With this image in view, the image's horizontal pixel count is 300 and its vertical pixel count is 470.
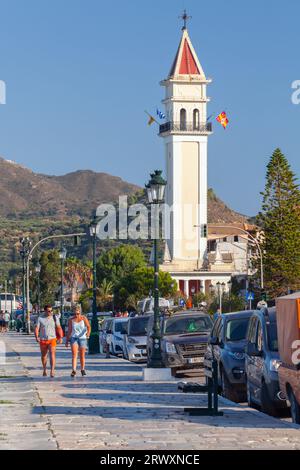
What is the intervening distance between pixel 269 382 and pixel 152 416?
73.1 inches

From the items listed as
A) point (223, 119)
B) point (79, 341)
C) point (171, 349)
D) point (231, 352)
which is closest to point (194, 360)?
point (171, 349)

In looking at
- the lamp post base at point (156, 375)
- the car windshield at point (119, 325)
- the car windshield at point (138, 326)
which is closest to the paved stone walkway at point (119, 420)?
the lamp post base at point (156, 375)

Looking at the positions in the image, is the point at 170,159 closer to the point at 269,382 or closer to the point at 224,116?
the point at 224,116

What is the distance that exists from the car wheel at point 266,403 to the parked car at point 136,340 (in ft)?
62.2

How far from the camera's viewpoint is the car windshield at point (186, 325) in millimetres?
31411

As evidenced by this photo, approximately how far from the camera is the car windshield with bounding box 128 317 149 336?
39.4 m

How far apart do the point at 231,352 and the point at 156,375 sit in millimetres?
4616

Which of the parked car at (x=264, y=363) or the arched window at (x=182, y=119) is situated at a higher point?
the arched window at (x=182, y=119)

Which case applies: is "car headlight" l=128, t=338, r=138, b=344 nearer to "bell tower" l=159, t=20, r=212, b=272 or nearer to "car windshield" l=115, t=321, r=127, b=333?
"car windshield" l=115, t=321, r=127, b=333

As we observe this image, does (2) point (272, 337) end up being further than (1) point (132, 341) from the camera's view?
No

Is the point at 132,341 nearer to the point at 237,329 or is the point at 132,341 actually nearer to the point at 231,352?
the point at 237,329

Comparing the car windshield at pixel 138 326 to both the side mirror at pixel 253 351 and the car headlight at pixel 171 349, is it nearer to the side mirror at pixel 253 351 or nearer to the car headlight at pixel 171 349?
the car headlight at pixel 171 349

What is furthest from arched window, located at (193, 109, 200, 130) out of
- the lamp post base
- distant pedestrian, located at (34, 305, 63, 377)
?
the lamp post base

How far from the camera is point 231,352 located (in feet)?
77.5
